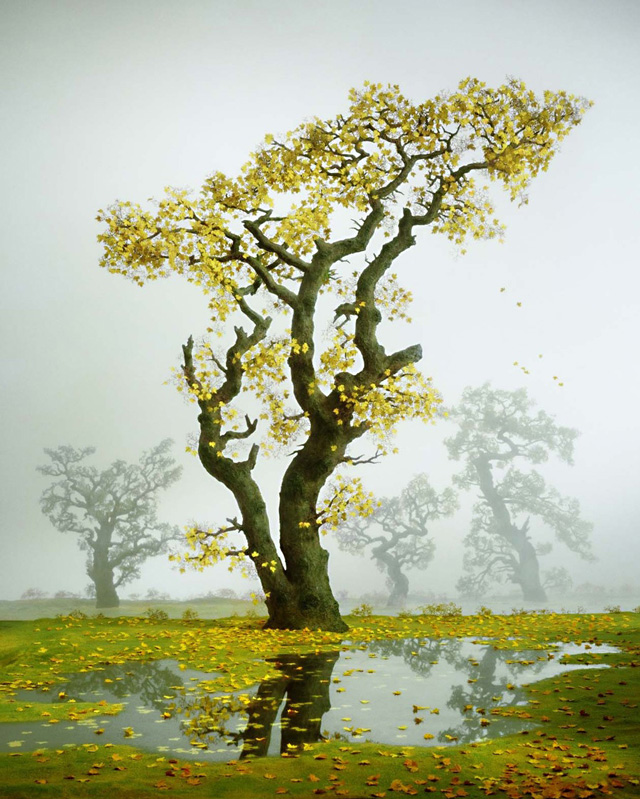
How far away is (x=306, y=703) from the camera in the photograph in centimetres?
601

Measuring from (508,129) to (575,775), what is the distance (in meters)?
9.75

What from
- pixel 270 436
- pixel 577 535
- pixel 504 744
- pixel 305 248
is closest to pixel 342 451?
pixel 270 436

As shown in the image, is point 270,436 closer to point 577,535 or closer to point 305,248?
point 305,248

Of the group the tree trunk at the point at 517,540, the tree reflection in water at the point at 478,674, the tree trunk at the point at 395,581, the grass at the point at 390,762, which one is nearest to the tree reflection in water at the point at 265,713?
the grass at the point at 390,762

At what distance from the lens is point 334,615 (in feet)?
35.6

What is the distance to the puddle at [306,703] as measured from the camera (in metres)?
5.01

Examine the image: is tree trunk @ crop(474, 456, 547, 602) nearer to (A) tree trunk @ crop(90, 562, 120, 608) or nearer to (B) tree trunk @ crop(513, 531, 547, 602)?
(B) tree trunk @ crop(513, 531, 547, 602)

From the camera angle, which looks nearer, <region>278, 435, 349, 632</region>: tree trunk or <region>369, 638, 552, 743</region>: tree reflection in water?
<region>369, 638, 552, 743</region>: tree reflection in water

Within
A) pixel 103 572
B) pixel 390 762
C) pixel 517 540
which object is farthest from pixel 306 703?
pixel 517 540

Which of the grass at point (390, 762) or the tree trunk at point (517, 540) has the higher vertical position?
the tree trunk at point (517, 540)

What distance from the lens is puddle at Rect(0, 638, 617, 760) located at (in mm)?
5008

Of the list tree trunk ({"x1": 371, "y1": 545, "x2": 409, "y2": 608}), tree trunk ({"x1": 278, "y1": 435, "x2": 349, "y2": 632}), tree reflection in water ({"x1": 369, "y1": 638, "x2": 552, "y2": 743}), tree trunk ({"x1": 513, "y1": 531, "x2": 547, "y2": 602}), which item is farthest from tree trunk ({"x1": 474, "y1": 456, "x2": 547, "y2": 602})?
tree reflection in water ({"x1": 369, "y1": 638, "x2": 552, "y2": 743})

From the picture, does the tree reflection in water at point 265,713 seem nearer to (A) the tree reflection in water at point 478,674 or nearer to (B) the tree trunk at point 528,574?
(A) the tree reflection in water at point 478,674

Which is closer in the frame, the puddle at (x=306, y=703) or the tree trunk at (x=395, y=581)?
the puddle at (x=306, y=703)
